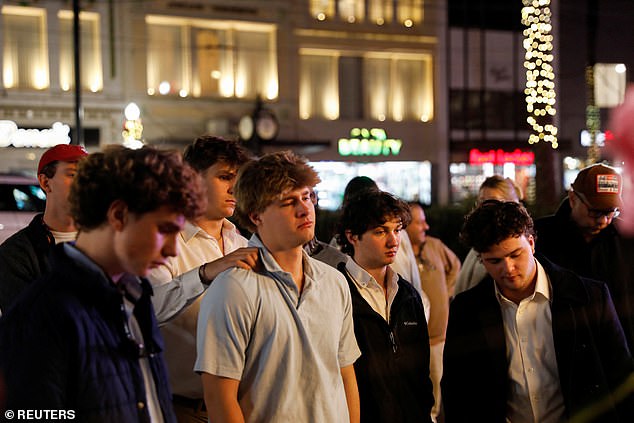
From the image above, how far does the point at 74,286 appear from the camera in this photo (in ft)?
6.78

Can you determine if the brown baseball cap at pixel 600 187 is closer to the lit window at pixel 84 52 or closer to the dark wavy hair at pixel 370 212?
the dark wavy hair at pixel 370 212

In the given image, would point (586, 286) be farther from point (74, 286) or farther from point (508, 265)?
point (74, 286)

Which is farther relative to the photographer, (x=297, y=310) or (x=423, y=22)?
(x=423, y=22)

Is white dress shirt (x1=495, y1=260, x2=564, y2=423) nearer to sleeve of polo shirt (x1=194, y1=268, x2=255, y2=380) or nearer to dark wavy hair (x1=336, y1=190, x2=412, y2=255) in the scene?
dark wavy hair (x1=336, y1=190, x2=412, y2=255)

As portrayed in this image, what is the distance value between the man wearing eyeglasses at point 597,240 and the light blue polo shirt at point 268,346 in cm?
253

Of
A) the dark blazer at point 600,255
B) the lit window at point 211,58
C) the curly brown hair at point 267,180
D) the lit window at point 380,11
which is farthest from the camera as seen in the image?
the lit window at point 380,11

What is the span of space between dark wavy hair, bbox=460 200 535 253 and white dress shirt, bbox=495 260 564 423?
0.27 m

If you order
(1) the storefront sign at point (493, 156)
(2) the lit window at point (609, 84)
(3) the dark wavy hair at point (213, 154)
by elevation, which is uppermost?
(2) the lit window at point (609, 84)

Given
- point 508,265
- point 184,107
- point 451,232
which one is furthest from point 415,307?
point 184,107

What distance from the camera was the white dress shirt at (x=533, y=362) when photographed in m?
3.44

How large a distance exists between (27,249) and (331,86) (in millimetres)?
25047

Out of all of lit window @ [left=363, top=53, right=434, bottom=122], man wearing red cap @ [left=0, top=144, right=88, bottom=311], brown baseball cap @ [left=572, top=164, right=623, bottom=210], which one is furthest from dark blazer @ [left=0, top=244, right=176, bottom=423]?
lit window @ [left=363, top=53, right=434, bottom=122]

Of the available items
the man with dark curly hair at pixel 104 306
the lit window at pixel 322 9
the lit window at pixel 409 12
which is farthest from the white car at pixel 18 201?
the lit window at pixel 409 12

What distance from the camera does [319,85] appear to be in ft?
91.8
